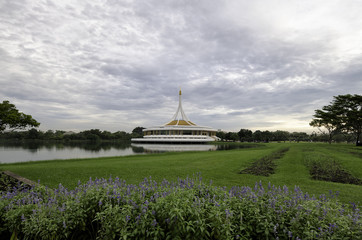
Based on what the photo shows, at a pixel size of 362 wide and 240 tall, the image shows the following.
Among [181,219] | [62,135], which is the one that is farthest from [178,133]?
[181,219]

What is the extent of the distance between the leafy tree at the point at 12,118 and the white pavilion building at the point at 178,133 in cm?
3816

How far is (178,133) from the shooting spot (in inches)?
2361

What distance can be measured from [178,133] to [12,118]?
4810cm

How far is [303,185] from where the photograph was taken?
705 centimetres

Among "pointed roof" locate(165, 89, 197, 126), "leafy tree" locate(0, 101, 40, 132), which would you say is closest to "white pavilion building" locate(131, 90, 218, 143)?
"pointed roof" locate(165, 89, 197, 126)

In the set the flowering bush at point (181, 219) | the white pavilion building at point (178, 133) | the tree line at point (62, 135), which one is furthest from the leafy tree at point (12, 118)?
the tree line at point (62, 135)

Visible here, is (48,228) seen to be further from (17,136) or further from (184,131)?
(17,136)

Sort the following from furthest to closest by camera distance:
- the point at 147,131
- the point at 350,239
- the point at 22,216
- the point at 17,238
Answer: the point at 147,131 → the point at 17,238 → the point at 22,216 → the point at 350,239

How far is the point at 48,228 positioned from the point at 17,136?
72.9m

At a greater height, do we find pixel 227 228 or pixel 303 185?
pixel 227 228

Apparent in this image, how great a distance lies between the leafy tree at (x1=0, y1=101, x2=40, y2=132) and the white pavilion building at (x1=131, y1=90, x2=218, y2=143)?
125 ft

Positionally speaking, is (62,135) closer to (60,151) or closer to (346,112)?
(60,151)

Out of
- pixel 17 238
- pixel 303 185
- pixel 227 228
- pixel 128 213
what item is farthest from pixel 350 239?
pixel 303 185

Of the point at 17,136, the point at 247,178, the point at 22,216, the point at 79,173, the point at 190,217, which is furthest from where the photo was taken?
the point at 17,136
